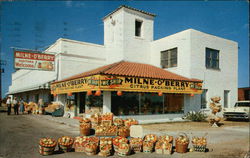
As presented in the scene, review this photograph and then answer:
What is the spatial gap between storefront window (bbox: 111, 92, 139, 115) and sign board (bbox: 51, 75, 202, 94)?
137cm

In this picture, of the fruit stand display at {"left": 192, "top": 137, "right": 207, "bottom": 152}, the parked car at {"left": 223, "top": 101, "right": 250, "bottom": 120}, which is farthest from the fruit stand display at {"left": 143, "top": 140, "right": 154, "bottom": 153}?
the parked car at {"left": 223, "top": 101, "right": 250, "bottom": 120}

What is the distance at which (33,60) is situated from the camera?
17.6 meters

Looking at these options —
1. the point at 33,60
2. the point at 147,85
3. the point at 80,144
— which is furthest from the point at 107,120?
the point at 33,60

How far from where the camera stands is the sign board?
488 inches

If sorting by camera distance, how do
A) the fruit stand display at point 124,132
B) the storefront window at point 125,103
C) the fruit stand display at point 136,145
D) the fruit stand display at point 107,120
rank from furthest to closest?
the storefront window at point 125,103, the fruit stand display at point 107,120, the fruit stand display at point 124,132, the fruit stand display at point 136,145

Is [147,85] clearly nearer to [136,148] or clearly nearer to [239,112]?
[136,148]

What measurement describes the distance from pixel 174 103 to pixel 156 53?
19.4 ft

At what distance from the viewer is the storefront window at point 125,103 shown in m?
14.1

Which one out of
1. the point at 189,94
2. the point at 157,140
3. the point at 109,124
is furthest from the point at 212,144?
the point at 189,94

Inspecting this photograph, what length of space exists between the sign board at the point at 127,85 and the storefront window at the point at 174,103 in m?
1.26

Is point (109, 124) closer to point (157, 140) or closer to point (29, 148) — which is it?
point (157, 140)

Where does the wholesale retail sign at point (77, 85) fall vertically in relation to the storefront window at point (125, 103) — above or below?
above

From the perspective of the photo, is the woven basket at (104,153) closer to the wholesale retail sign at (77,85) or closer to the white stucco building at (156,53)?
the wholesale retail sign at (77,85)

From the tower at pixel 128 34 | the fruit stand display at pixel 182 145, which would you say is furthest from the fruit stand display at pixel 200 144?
the tower at pixel 128 34
